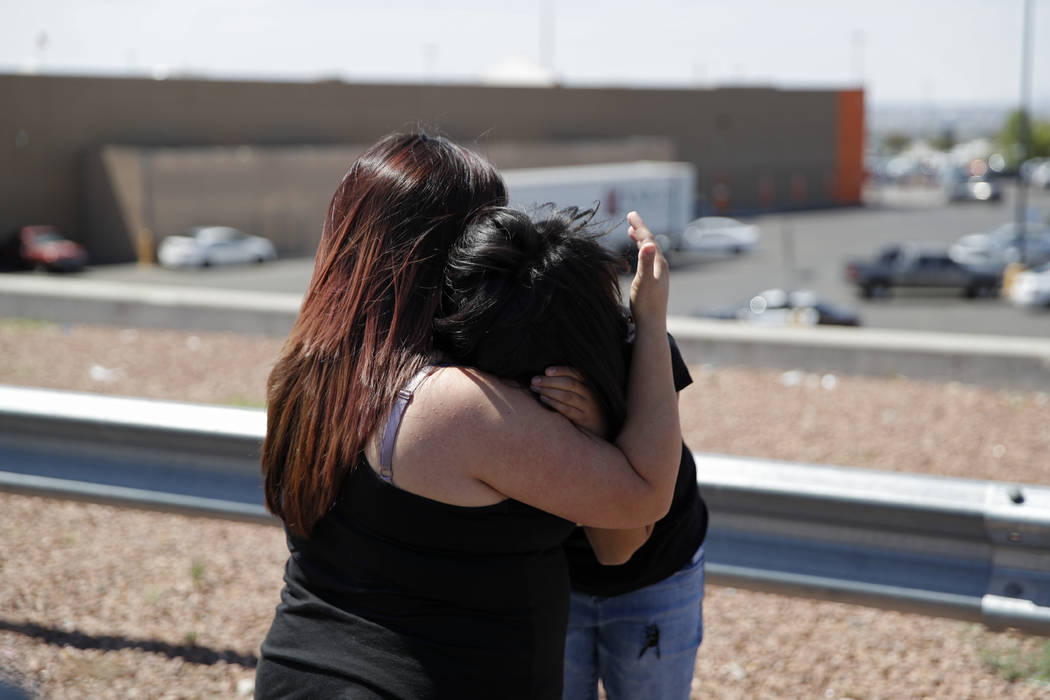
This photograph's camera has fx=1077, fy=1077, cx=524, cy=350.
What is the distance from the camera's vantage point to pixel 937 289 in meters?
32.6

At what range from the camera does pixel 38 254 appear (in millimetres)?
34188

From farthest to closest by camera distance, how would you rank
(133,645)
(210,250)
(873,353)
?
1. (210,250)
2. (873,353)
3. (133,645)

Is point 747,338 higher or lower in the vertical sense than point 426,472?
lower

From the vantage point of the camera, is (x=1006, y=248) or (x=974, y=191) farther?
(x=974, y=191)

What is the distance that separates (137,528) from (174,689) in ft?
5.21

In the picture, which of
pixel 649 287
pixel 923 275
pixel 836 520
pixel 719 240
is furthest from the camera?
pixel 719 240

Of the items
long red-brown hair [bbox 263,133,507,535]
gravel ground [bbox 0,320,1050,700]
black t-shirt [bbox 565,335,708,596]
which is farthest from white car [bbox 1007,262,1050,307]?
long red-brown hair [bbox 263,133,507,535]

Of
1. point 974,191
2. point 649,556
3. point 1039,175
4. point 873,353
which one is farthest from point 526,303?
point 1039,175

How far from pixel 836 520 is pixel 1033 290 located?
96.5 feet

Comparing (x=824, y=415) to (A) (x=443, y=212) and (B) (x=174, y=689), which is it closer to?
(B) (x=174, y=689)

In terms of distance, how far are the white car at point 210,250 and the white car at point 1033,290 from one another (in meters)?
24.4

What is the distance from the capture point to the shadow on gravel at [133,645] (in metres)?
3.62

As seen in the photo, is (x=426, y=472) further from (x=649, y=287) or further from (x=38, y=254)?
(x=38, y=254)

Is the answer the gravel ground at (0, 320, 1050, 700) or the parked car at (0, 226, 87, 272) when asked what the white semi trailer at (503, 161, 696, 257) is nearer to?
the parked car at (0, 226, 87, 272)
